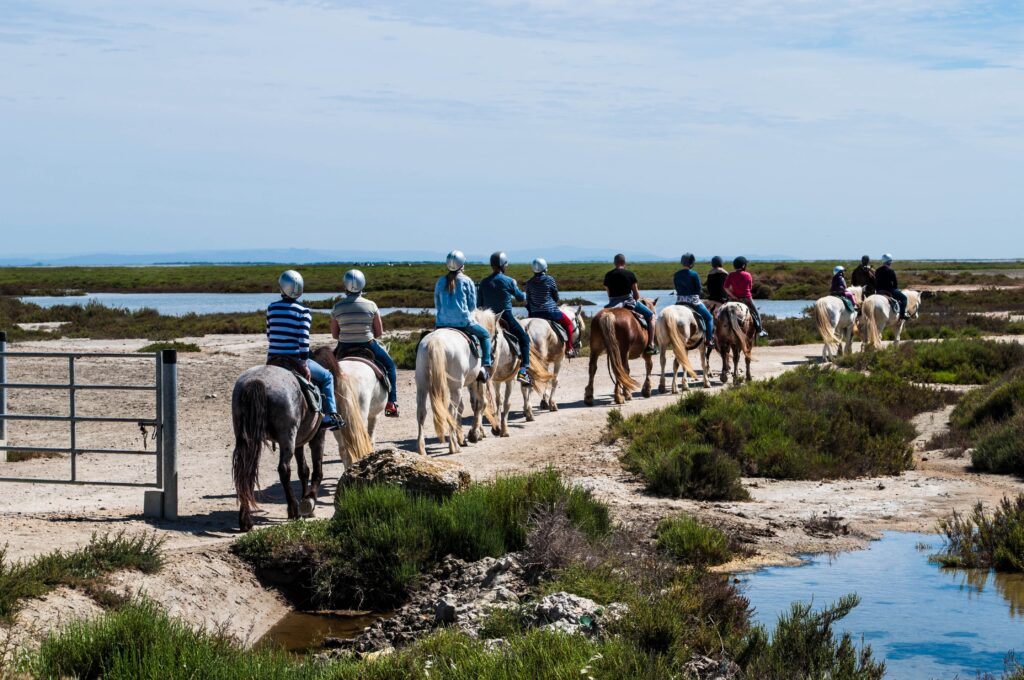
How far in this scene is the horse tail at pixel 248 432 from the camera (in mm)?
10383

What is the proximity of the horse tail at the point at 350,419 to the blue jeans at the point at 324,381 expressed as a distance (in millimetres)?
526

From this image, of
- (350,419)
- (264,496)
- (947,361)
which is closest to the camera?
(350,419)

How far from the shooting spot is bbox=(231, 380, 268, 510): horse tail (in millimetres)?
10383

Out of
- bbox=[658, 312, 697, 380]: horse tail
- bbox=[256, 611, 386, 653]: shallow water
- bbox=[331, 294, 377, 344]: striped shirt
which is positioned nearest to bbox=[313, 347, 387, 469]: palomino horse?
bbox=[331, 294, 377, 344]: striped shirt

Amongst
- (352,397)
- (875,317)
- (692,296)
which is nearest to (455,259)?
(352,397)

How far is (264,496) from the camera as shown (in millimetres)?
12672

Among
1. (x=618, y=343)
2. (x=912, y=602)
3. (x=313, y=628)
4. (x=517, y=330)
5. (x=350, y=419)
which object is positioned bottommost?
(x=313, y=628)

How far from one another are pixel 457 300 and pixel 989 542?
7305 millimetres

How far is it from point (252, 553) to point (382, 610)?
4.23 ft

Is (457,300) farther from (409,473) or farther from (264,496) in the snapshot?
(409,473)

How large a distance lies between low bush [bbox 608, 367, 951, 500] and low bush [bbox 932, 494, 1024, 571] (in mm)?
2787

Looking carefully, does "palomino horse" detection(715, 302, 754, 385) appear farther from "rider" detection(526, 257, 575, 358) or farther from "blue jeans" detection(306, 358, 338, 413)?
"blue jeans" detection(306, 358, 338, 413)

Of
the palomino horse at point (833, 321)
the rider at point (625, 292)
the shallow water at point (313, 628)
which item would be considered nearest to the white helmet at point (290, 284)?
the shallow water at point (313, 628)

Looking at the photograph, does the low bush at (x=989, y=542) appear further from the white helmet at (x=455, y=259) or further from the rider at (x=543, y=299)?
the rider at (x=543, y=299)
